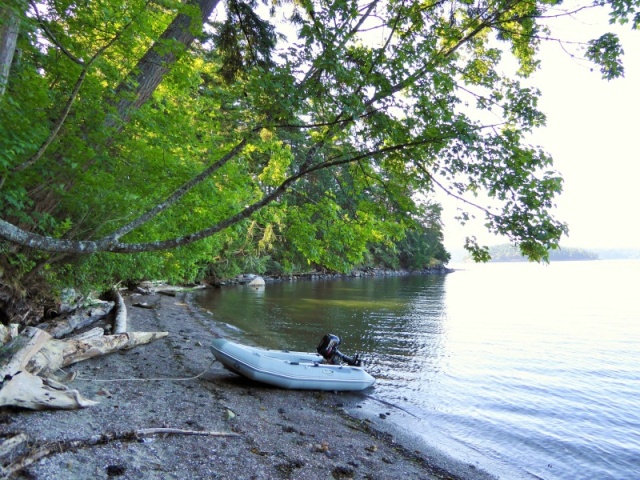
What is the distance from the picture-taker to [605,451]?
7.59 m

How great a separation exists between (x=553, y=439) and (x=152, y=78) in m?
10.2

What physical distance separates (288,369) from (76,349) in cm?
438

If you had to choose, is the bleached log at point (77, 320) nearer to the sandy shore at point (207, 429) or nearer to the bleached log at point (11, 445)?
the sandy shore at point (207, 429)

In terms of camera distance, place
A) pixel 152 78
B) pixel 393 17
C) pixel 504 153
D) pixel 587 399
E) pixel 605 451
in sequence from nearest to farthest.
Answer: pixel 504 153
pixel 393 17
pixel 152 78
pixel 605 451
pixel 587 399

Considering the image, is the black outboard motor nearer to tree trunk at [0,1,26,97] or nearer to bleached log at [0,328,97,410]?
bleached log at [0,328,97,410]

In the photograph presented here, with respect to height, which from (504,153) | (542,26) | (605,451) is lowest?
(605,451)

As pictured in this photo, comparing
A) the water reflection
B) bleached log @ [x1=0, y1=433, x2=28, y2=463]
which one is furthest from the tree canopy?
the water reflection

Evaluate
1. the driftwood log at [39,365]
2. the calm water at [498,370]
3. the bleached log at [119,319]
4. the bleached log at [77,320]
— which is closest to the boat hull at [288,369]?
the calm water at [498,370]

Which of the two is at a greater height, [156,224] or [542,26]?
[542,26]

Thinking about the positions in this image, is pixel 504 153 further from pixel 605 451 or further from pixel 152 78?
pixel 605 451

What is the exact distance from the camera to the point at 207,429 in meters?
5.61

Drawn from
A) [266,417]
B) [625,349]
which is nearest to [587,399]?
[625,349]

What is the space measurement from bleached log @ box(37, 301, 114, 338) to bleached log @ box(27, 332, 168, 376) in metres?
1.45

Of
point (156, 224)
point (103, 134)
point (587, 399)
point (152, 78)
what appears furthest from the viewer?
point (587, 399)
